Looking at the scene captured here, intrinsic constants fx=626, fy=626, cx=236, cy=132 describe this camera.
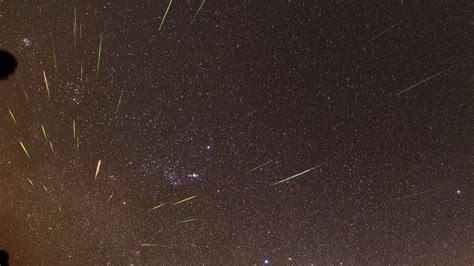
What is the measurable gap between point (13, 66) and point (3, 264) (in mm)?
738

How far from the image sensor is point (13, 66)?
1979mm

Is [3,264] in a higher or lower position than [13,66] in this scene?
lower

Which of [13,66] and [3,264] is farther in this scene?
[3,264]

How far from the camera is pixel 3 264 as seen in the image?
2.24 metres
